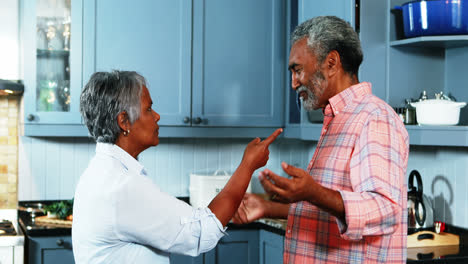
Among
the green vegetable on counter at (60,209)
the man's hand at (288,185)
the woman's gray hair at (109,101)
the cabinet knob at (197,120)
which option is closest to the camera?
the man's hand at (288,185)

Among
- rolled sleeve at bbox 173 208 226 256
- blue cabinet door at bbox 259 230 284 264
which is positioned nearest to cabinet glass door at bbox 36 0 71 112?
blue cabinet door at bbox 259 230 284 264

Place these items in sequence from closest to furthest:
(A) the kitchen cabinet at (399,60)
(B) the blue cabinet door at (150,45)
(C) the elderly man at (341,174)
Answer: (C) the elderly man at (341,174) < (A) the kitchen cabinet at (399,60) < (B) the blue cabinet door at (150,45)

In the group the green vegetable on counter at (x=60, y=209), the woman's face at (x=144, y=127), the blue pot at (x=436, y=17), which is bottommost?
the green vegetable on counter at (x=60, y=209)

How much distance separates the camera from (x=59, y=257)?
9.73ft

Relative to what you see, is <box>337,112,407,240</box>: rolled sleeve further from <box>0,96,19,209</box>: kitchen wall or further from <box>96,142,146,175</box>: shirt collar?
<box>0,96,19,209</box>: kitchen wall

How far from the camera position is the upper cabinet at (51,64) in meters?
3.23

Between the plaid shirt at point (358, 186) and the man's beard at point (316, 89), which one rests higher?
the man's beard at point (316, 89)

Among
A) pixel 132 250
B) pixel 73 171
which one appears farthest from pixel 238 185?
pixel 73 171

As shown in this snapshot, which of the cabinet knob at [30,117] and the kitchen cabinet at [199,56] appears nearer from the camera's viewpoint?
the cabinet knob at [30,117]

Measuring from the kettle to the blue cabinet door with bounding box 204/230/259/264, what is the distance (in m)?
0.91

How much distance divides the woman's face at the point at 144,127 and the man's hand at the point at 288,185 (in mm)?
595

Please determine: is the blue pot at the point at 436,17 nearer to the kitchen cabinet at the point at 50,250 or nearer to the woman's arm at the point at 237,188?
the woman's arm at the point at 237,188

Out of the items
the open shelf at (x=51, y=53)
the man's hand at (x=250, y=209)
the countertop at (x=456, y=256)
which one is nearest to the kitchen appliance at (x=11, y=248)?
the open shelf at (x=51, y=53)

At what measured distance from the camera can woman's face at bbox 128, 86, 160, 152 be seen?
5.61 ft
